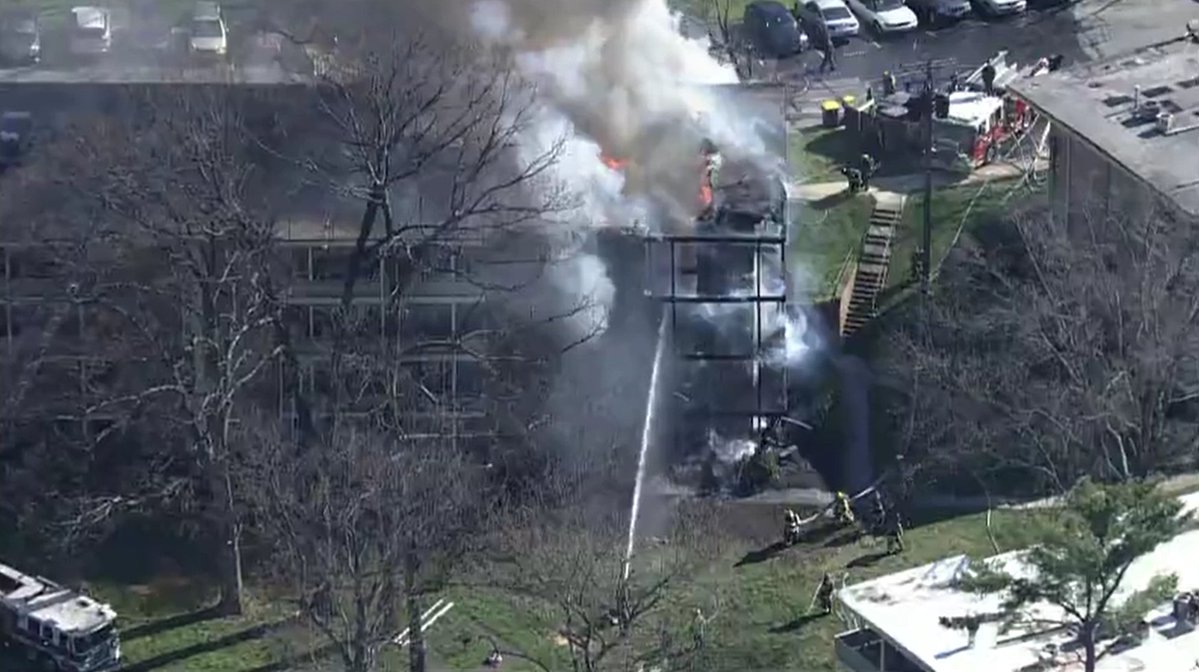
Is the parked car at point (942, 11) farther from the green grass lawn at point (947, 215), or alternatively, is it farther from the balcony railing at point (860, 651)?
the balcony railing at point (860, 651)

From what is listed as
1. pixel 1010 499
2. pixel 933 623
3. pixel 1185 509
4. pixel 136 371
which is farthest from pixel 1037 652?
pixel 136 371

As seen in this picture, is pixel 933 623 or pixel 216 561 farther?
pixel 216 561

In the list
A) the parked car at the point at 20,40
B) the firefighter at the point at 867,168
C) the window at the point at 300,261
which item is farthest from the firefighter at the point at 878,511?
the parked car at the point at 20,40

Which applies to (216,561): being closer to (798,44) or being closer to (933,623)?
(933,623)

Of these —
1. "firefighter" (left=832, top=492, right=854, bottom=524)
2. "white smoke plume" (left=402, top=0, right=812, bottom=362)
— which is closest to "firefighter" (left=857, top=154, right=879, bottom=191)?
"white smoke plume" (left=402, top=0, right=812, bottom=362)

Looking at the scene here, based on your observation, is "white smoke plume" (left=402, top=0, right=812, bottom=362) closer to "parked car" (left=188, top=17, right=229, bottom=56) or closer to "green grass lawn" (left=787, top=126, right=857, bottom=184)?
"green grass lawn" (left=787, top=126, right=857, bottom=184)

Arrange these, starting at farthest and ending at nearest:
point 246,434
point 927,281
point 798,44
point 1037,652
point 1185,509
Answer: point 798,44 → point 927,281 → point 246,434 → point 1185,509 → point 1037,652
